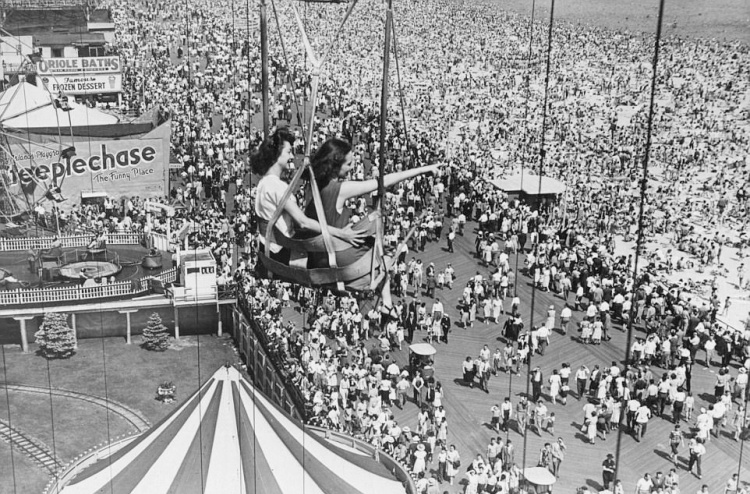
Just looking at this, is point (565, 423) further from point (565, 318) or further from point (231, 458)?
point (231, 458)

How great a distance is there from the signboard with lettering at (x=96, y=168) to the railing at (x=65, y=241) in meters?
2.76

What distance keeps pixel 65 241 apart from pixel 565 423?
59.3 ft

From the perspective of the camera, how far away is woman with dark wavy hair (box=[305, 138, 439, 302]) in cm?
995

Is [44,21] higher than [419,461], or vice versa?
[44,21]

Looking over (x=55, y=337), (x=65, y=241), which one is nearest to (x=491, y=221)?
(x=65, y=241)

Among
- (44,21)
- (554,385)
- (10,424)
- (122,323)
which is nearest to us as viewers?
(10,424)

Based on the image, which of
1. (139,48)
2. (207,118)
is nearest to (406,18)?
(139,48)

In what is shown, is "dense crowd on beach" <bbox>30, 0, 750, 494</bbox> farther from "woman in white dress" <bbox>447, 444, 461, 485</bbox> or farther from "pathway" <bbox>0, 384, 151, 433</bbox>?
"pathway" <bbox>0, 384, 151, 433</bbox>

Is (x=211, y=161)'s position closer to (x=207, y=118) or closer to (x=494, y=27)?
(x=207, y=118)

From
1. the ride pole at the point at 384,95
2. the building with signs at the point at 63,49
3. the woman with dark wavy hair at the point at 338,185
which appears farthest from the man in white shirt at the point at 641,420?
the building with signs at the point at 63,49

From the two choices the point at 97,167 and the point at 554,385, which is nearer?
the point at 554,385

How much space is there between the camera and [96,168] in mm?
38812

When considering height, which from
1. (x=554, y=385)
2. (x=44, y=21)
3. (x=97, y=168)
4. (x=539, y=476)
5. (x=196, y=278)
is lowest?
(x=539, y=476)

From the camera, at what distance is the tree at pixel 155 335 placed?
2909 centimetres
